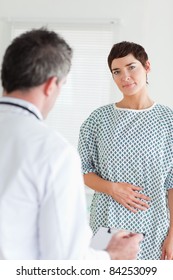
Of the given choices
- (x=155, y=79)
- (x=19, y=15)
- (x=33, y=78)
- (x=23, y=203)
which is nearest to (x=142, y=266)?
(x=23, y=203)

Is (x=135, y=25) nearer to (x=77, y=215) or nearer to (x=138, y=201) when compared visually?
(x=138, y=201)

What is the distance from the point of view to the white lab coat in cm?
93

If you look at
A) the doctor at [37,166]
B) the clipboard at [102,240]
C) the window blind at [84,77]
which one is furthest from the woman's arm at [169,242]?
the window blind at [84,77]

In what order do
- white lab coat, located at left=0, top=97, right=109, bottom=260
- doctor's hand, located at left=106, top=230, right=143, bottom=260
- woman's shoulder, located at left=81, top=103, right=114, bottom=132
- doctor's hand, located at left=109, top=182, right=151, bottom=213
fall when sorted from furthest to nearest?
woman's shoulder, located at left=81, top=103, right=114, bottom=132 → doctor's hand, located at left=109, top=182, right=151, bottom=213 → doctor's hand, located at left=106, top=230, right=143, bottom=260 → white lab coat, located at left=0, top=97, right=109, bottom=260

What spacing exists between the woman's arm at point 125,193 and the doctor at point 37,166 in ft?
2.18

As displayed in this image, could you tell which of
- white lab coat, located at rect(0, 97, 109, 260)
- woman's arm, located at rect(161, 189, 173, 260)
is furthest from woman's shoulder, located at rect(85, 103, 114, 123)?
white lab coat, located at rect(0, 97, 109, 260)

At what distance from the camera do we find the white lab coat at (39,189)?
3.04 ft

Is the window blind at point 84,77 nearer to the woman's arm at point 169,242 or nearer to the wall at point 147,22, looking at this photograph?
the wall at point 147,22

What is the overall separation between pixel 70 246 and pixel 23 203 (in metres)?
0.15

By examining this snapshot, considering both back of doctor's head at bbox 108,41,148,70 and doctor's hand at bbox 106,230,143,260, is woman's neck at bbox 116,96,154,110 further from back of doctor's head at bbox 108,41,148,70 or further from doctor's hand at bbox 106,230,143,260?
doctor's hand at bbox 106,230,143,260

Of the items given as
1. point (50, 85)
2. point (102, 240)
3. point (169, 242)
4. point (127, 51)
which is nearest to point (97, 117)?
point (127, 51)

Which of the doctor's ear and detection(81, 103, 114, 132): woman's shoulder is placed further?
detection(81, 103, 114, 132): woman's shoulder

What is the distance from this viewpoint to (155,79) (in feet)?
12.1

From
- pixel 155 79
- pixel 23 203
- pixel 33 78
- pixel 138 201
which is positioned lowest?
pixel 138 201
